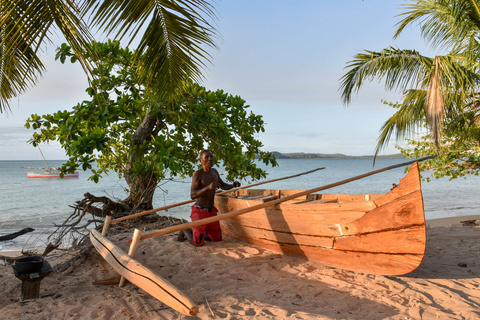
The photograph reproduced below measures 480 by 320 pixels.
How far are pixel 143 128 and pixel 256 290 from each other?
4314 mm

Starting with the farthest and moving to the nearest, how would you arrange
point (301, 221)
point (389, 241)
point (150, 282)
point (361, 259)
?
point (301, 221) → point (361, 259) → point (389, 241) → point (150, 282)

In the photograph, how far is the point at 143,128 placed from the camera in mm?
6922

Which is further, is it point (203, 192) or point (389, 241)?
point (203, 192)

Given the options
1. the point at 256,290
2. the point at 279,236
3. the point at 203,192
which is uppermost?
the point at 203,192

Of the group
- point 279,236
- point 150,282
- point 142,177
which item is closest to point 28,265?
point 150,282

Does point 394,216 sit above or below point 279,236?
above

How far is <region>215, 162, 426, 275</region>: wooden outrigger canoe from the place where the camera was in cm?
351

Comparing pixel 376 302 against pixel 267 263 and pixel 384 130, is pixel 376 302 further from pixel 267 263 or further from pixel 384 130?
pixel 384 130

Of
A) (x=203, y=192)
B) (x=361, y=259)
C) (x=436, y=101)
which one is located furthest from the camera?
(x=436, y=101)

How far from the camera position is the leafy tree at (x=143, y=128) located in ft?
17.5

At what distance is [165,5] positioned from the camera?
3.82 metres

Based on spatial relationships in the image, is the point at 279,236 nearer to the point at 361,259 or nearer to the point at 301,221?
the point at 301,221

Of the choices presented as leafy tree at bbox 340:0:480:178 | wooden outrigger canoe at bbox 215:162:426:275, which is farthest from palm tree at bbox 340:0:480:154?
wooden outrigger canoe at bbox 215:162:426:275

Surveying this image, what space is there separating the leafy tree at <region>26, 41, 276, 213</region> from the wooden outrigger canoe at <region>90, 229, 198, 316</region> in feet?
5.36
